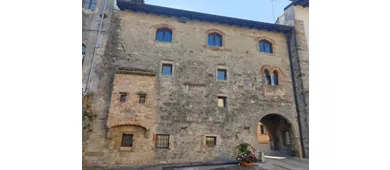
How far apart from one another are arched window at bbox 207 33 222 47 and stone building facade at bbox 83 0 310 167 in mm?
87

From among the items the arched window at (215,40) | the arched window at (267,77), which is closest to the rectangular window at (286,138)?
the arched window at (267,77)

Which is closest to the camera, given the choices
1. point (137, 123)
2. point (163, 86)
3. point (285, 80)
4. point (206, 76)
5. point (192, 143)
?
point (137, 123)

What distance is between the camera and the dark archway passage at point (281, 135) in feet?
35.1

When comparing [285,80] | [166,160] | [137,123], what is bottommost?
[166,160]

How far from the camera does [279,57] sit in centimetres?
1199

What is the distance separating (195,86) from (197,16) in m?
4.65

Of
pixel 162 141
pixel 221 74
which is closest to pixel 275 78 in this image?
pixel 221 74

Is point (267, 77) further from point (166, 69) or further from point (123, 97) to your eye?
point (123, 97)

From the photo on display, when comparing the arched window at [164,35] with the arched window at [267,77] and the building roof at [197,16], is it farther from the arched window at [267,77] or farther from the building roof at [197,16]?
the arched window at [267,77]

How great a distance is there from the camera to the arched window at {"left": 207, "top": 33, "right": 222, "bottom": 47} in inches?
455

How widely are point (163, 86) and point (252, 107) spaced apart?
17.4 ft

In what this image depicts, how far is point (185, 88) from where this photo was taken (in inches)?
397

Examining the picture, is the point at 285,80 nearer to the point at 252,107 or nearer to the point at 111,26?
the point at 252,107

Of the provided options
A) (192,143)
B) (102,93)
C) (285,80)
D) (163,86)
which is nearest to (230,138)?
(192,143)
